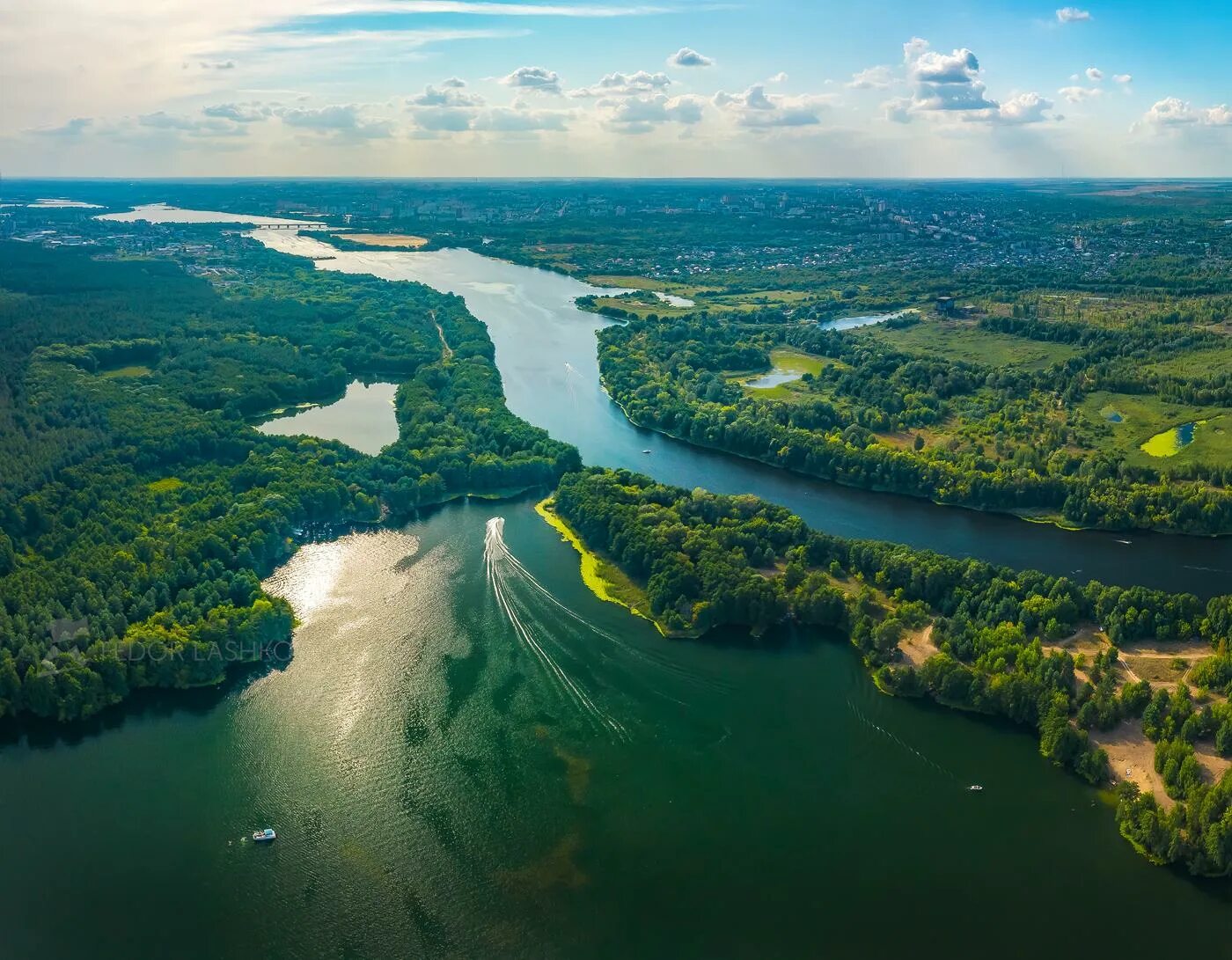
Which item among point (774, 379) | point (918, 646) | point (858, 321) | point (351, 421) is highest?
point (858, 321)

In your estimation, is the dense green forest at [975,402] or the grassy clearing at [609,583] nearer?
the grassy clearing at [609,583]

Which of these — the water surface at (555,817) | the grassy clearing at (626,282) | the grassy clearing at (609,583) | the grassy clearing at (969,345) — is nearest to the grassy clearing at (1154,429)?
the grassy clearing at (969,345)

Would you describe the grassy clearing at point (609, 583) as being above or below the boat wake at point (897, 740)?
above

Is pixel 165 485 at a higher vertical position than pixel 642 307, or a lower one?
lower

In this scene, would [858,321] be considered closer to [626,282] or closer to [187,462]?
[626,282]

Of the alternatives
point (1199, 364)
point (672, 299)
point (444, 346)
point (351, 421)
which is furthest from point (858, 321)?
point (351, 421)

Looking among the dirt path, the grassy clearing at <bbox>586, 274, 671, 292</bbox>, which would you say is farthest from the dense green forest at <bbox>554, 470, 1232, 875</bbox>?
the grassy clearing at <bbox>586, 274, 671, 292</bbox>

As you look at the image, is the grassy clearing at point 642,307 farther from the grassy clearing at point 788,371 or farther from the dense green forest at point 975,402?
the grassy clearing at point 788,371
